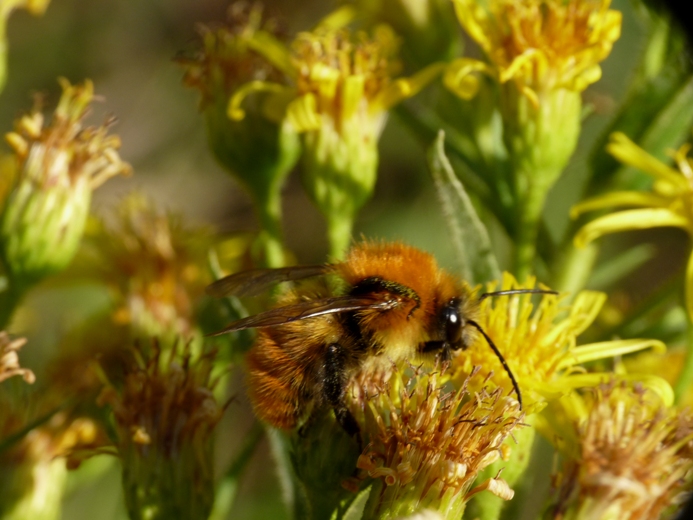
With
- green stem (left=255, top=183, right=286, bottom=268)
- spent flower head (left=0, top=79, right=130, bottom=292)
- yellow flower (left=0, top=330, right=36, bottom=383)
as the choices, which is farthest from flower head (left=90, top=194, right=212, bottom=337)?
yellow flower (left=0, top=330, right=36, bottom=383)

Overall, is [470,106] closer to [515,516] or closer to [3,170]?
[515,516]

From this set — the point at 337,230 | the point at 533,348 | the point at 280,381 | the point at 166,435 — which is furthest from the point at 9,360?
the point at 533,348

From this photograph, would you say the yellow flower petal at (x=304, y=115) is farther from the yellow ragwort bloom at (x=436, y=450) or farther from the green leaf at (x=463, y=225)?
the yellow ragwort bloom at (x=436, y=450)

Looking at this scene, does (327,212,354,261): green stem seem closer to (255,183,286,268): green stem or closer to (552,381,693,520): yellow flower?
(255,183,286,268): green stem

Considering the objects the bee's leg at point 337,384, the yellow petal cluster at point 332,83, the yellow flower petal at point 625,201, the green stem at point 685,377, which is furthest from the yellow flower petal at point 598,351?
the yellow petal cluster at point 332,83

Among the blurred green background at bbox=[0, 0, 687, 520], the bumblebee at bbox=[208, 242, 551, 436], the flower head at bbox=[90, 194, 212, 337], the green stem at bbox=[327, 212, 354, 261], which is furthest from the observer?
the blurred green background at bbox=[0, 0, 687, 520]

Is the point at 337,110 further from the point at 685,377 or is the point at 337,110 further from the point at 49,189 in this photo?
the point at 685,377
